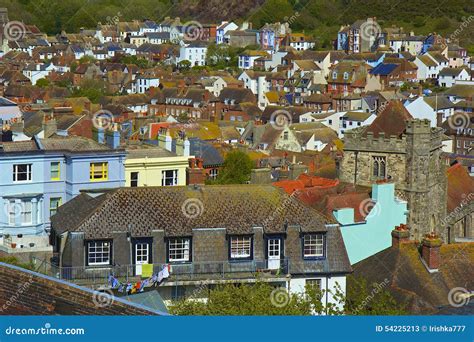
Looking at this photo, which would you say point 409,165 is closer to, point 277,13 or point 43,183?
point 43,183

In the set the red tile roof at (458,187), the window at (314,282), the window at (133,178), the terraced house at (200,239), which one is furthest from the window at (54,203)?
the red tile roof at (458,187)

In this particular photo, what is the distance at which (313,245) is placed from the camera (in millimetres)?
26125

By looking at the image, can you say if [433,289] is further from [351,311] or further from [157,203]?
[157,203]

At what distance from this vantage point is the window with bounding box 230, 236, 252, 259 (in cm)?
2556

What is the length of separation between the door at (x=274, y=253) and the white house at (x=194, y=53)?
4731 inches

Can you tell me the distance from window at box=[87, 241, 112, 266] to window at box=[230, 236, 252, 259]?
9.73ft

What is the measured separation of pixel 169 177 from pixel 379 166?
394 inches

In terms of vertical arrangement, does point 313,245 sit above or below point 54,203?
below

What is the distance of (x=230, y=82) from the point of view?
112 meters

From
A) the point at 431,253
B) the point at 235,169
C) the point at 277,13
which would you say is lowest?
the point at 431,253

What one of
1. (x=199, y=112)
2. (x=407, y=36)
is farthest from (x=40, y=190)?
(x=407, y=36)

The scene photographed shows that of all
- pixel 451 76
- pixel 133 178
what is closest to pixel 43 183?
pixel 133 178

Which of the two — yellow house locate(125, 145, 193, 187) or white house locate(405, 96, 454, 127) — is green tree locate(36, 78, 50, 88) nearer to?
white house locate(405, 96, 454, 127)

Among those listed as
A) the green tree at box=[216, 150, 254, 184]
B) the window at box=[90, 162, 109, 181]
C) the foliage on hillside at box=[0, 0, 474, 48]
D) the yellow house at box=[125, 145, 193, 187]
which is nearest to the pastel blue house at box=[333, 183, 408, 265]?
the yellow house at box=[125, 145, 193, 187]
